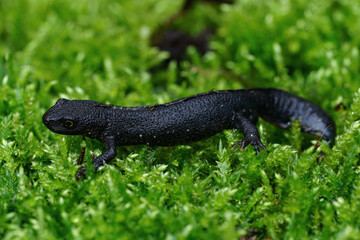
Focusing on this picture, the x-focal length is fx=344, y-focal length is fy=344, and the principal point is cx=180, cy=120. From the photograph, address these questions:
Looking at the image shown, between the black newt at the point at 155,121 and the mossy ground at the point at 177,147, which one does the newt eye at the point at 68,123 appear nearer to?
the black newt at the point at 155,121

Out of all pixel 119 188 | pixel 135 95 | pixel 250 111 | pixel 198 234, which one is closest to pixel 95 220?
pixel 119 188

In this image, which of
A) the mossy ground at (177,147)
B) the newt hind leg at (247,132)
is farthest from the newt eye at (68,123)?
the newt hind leg at (247,132)

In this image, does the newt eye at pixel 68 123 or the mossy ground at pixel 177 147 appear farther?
the newt eye at pixel 68 123

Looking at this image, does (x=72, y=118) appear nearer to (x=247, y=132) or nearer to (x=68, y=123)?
(x=68, y=123)

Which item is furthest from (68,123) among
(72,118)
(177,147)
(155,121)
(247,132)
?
(247,132)

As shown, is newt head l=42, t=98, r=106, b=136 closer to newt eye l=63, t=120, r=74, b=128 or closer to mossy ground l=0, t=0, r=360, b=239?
newt eye l=63, t=120, r=74, b=128

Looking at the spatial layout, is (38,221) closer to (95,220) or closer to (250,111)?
(95,220)
